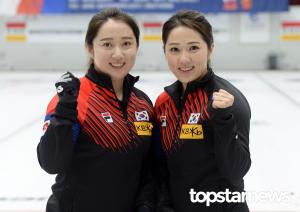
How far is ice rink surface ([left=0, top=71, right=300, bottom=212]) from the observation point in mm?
2635

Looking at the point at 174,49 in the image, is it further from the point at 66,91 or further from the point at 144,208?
the point at 144,208

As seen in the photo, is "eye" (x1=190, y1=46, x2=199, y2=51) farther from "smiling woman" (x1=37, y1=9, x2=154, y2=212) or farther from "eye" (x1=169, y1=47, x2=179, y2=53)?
"smiling woman" (x1=37, y1=9, x2=154, y2=212)

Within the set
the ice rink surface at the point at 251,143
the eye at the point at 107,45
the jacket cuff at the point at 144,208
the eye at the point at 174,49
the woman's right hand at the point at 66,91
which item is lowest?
the ice rink surface at the point at 251,143

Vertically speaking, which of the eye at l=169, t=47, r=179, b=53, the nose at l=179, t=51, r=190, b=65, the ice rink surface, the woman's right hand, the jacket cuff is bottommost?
the ice rink surface

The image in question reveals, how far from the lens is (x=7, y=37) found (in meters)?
10.6

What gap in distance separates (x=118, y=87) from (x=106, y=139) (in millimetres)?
246

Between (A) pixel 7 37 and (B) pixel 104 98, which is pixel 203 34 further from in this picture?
(A) pixel 7 37

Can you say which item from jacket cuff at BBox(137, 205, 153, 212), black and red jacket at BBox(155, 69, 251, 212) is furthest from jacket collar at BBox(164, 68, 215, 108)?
jacket cuff at BBox(137, 205, 153, 212)

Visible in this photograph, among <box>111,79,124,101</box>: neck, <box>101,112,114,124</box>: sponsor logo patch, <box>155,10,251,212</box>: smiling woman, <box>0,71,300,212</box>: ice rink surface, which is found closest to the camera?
<box>155,10,251,212</box>: smiling woman

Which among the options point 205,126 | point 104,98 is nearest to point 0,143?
point 104,98

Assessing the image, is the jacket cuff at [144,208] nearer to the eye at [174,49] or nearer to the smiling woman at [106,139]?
the smiling woman at [106,139]

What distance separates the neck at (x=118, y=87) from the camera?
5.72 ft

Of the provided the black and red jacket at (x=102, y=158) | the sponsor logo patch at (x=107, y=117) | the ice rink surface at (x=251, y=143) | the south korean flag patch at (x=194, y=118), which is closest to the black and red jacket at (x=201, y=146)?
the south korean flag patch at (x=194, y=118)

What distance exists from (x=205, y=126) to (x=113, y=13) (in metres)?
0.56
